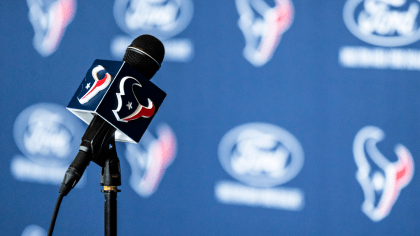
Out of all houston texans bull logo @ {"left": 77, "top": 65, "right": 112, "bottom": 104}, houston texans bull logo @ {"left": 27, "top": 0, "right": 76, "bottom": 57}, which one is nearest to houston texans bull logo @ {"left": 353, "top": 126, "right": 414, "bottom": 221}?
houston texans bull logo @ {"left": 77, "top": 65, "right": 112, "bottom": 104}

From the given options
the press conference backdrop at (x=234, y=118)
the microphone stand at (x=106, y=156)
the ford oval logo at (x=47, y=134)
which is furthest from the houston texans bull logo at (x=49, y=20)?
the microphone stand at (x=106, y=156)

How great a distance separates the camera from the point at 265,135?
4.22 ft

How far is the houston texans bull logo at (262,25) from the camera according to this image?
1259 millimetres

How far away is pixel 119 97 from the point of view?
24.1 inches

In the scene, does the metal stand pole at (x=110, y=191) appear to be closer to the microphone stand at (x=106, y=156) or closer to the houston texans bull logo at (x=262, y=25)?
the microphone stand at (x=106, y=156)

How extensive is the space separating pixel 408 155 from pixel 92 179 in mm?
1243

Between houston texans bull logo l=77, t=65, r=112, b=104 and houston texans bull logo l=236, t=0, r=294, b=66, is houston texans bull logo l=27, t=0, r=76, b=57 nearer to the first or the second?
houston texans bull logo l=236, t=0, r=294, b=66

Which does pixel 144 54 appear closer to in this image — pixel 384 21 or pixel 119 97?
pixel 119 97

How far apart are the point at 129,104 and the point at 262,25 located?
817 millimetres

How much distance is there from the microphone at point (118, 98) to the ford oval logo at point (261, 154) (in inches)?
26.4

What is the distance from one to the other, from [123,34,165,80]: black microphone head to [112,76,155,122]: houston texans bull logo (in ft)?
0.12

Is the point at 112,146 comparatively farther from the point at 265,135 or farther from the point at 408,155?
the point at 408,155

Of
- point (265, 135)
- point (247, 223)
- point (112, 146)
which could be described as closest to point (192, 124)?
point (265, 135)

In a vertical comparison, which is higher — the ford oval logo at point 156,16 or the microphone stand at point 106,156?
the ford oval logo at point 156,16
